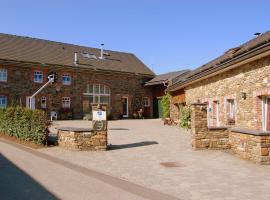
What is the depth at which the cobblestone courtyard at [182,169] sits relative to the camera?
253 inches

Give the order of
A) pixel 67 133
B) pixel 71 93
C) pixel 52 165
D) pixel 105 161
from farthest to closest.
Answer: pixel 71 93
pixel 67 133
pixel 105 161
pixel 52 165

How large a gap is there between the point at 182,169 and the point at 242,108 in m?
6.10

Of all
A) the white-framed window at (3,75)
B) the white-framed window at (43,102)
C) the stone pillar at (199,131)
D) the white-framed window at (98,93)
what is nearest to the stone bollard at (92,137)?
the stone pillar at (199,131)

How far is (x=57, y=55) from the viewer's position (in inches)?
1384

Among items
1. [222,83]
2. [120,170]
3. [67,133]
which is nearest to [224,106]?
[222,83]

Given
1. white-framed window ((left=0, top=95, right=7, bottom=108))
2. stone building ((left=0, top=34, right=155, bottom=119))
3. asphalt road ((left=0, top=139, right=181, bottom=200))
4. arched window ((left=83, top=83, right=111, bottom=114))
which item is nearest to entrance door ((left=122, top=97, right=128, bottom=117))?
stone building ((left=0, top=34, right=155, bottom=119))

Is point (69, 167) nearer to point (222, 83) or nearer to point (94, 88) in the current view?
point (222, 83)

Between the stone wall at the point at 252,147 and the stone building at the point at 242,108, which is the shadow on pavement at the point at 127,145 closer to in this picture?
the stone building at the point at 242,108

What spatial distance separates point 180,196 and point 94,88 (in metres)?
30.2

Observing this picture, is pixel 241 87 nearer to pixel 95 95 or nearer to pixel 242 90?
pixel 242 90

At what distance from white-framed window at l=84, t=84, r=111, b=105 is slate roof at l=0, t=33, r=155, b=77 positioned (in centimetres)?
203

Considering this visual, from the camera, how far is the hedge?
13.8 metres

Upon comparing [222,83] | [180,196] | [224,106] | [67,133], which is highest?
[222,83]

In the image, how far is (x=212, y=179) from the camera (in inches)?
293
